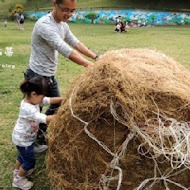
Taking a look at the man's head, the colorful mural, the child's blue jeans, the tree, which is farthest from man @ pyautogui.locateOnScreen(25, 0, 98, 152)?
the tree

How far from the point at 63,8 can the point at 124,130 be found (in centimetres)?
139

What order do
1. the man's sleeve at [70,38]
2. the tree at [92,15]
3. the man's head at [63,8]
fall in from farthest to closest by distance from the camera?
the tree at [92,15], the man's sleeve at [70,38], the man's head at [63,8]

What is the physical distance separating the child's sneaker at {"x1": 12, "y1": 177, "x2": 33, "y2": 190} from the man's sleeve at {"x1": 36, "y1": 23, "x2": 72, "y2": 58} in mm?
1345

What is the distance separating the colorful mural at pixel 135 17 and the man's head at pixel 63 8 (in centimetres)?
2632

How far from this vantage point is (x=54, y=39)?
292cm

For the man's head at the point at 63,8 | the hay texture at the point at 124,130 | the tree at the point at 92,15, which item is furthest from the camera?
the tree at the point at 92,15

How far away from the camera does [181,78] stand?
2613 millimetres

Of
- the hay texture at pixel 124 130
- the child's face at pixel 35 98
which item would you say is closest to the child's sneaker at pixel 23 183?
the hay texture at pixel 124 130

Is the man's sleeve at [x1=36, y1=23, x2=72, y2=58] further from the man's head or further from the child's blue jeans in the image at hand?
the child's blue jeans

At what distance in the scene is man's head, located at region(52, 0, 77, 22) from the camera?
2.86 metres

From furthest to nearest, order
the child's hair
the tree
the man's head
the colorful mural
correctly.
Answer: the tree, the colorful mural, the man's head, the child's hair

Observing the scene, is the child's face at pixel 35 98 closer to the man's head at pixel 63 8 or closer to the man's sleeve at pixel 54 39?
the man's sleeve at pixel 54 39

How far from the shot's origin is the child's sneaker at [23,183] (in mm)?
2953

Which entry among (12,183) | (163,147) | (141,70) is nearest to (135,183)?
(163,147)
